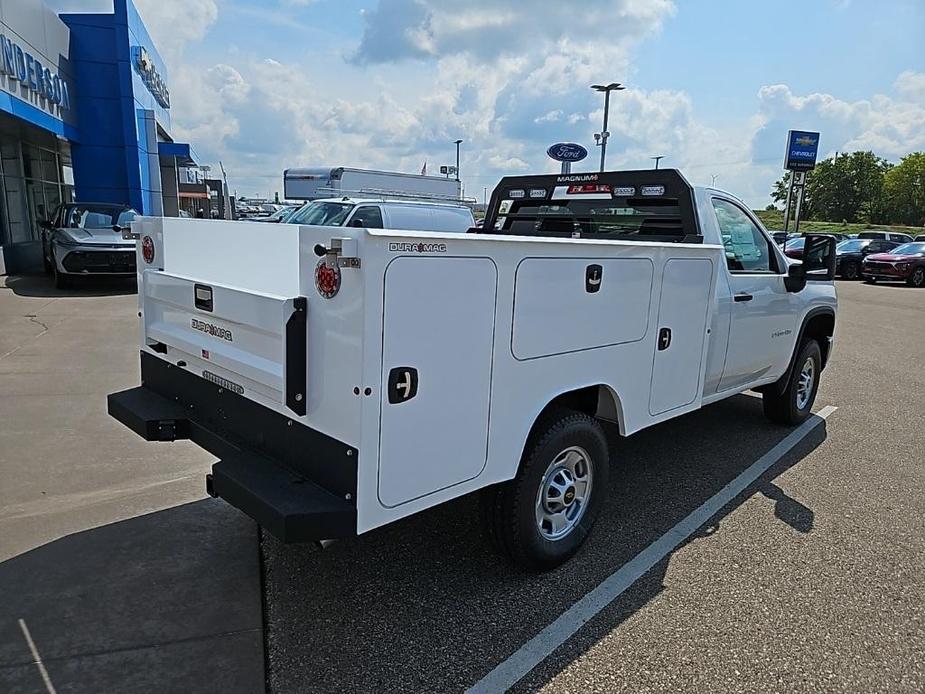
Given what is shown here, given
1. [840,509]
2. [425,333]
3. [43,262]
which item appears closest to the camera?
[425,333]

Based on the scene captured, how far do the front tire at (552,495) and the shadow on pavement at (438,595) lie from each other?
0.17 meters

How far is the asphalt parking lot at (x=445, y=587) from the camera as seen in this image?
109 inches

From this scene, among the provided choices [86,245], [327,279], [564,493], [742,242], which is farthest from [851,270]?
[327,279]

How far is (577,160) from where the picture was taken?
898 inches

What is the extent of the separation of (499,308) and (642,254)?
1135 millimetres

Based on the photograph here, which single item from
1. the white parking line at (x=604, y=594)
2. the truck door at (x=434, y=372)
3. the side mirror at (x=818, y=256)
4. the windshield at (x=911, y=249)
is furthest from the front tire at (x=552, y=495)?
the windshield at (x=911, y=249)

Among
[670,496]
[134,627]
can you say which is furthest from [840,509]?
[134,627]

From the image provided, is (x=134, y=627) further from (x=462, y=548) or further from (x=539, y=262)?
(x=539, y=262)

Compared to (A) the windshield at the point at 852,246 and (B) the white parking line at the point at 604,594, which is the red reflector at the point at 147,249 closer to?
(B) the white parking line at the point at 604,594

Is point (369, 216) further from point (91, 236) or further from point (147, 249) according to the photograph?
point (147, 249)

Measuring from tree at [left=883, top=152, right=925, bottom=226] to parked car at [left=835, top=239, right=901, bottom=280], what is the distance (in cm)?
6196

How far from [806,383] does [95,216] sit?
13.9 metres

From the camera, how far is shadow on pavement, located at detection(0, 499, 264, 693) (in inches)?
106

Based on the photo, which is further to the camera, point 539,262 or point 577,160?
point 577,160
